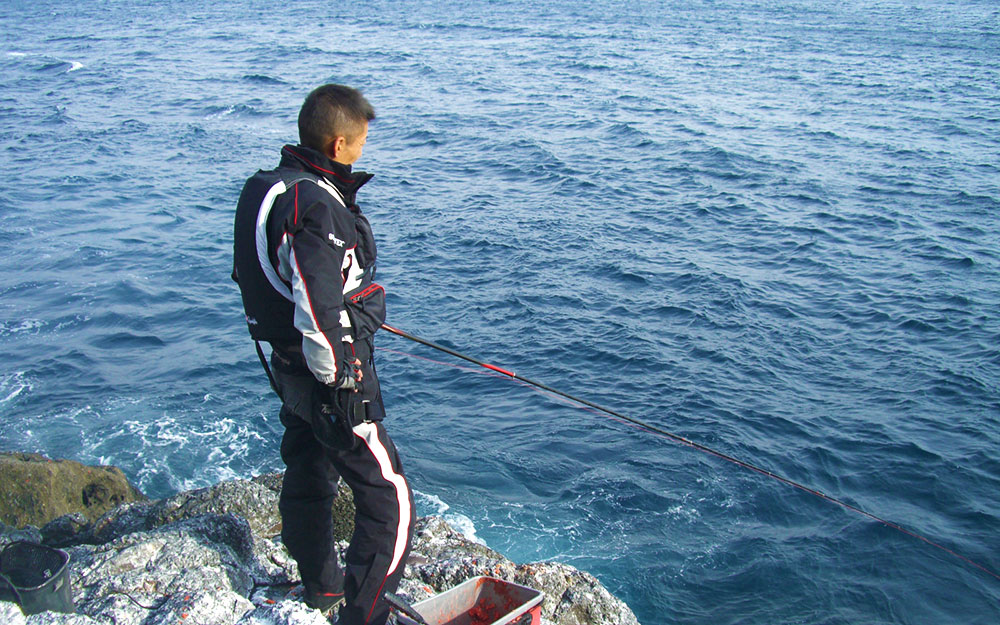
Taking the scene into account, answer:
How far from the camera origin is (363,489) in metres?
3.36

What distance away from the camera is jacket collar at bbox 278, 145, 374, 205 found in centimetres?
332

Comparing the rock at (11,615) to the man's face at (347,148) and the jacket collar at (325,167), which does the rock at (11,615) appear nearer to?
the jacket collar at (325,167)

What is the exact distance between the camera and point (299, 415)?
11.1ft

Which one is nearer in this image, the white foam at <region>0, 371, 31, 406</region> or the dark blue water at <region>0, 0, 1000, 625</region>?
the dark blue water at <region>0, 0, 1000, 625</region>

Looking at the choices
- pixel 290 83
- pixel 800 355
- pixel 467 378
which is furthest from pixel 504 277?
pixel 290 83

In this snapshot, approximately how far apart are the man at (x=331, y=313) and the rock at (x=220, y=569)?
0.41 meters

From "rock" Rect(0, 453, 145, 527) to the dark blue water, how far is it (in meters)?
1.05

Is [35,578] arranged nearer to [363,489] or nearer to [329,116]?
[363,489]

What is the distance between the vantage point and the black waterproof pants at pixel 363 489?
11.0 ft

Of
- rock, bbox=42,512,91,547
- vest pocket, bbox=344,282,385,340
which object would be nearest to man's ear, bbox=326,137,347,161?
vest pocket, bbox=344,282,385,340

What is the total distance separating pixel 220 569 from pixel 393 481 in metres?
1.19

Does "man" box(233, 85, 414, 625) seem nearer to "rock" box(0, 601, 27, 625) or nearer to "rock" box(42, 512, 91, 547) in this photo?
"rock" box(0, 601, 27, 625)

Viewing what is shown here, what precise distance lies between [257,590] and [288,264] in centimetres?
181

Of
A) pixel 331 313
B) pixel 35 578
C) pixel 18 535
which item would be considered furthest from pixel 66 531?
pixel 331 313
